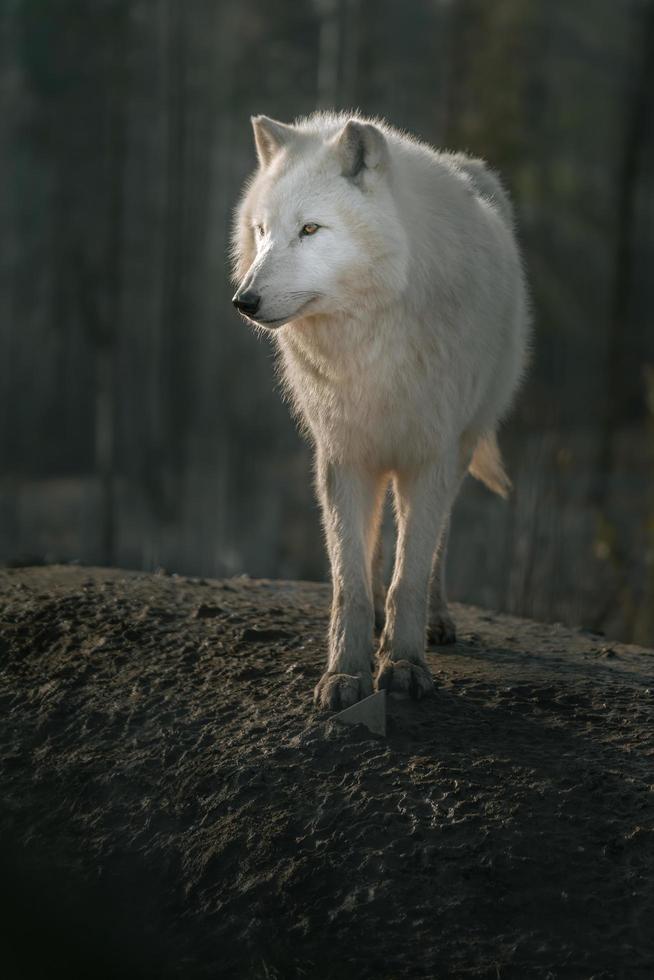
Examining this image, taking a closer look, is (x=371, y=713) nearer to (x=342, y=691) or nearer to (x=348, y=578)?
(x=342, y=691)

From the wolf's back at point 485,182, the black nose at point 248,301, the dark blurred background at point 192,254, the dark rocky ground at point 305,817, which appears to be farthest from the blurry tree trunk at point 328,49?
the black nose at point 248,301

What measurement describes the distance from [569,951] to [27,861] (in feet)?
5.38

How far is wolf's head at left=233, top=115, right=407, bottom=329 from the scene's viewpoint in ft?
11.2

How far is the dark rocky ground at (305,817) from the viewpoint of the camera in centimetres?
298

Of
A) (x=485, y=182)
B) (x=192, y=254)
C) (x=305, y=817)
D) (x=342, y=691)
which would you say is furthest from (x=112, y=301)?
(x=305, y=817)

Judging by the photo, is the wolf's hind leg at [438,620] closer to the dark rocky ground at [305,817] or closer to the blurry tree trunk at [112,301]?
the dark rocky ground at [305,817]

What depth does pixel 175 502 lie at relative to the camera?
11305 millimetres

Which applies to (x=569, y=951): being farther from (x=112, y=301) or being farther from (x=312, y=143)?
(x=112, y=301)

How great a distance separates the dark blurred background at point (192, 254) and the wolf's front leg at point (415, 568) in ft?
13.6

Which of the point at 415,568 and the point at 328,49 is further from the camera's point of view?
the point at 328,49

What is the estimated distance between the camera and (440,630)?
4652 millimetres

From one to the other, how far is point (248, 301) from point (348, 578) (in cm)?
104

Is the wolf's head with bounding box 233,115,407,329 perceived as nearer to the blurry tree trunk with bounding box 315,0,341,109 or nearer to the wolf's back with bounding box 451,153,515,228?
the wolf's back with bounding box 451,153,515,228

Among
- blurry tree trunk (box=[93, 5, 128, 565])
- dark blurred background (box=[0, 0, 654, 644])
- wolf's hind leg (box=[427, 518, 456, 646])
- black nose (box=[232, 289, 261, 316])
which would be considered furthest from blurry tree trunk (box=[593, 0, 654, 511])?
black nose (box=[232, 289, 261, 316])
